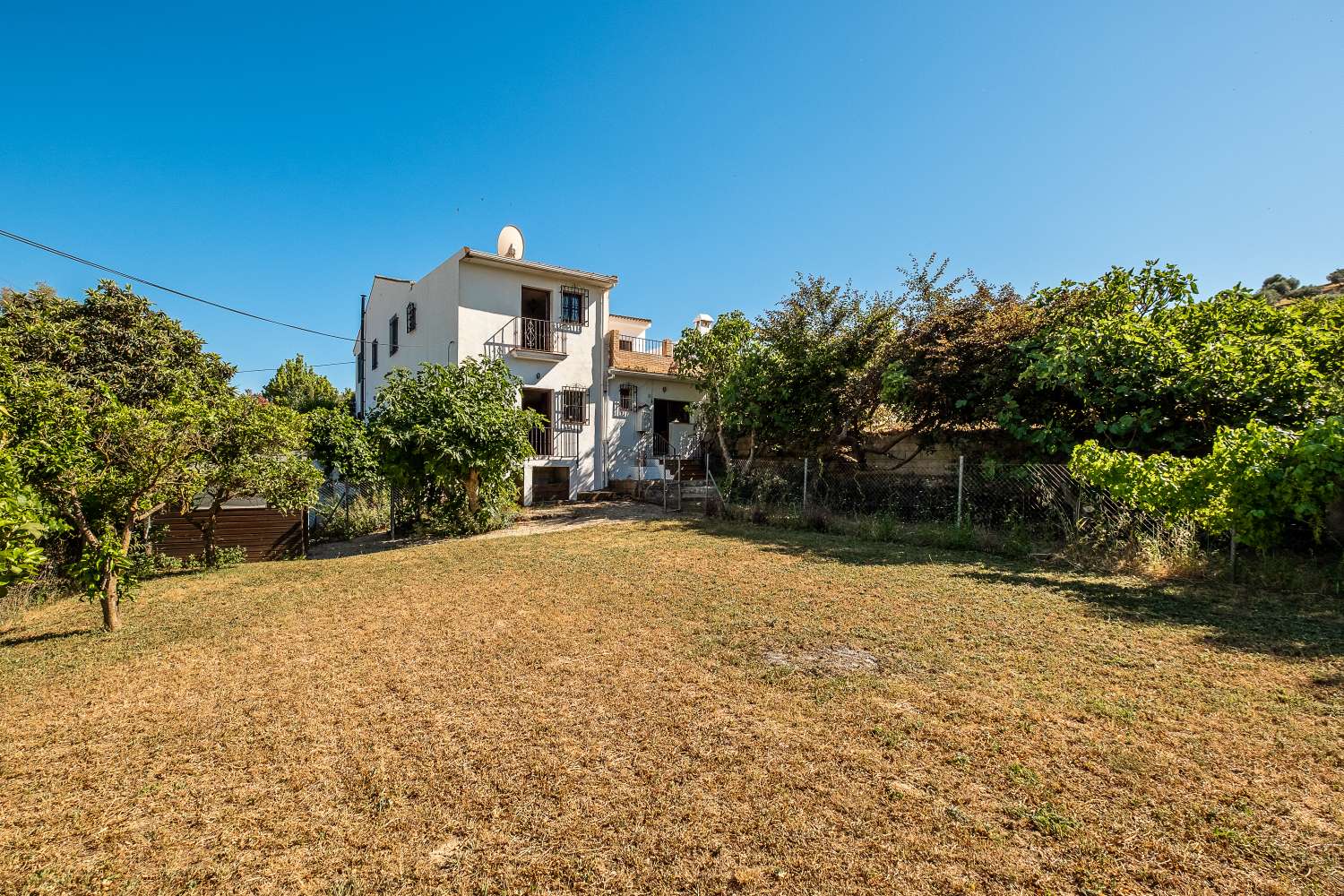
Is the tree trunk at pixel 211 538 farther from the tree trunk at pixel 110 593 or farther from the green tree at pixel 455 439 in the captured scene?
the tree trunk at pixel 110 593

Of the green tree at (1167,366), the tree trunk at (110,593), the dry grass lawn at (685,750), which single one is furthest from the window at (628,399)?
the tree trunk at (110,593)

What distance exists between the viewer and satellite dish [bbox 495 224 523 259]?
17.8m

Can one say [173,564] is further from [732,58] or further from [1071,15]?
[1071,15]

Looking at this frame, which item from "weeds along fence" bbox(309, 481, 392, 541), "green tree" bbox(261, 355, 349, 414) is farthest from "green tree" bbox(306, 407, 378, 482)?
"green tree" bbox(261, 355, 349, 414)

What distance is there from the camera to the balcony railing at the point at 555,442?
17.0 meters

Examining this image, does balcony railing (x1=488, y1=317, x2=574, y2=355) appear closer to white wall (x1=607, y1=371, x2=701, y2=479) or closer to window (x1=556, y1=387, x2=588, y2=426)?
window (x1=556, y1=387, x2=588, y2=426)

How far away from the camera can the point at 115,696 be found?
372cm

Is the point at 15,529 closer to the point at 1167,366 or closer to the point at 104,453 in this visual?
the point at 104,453

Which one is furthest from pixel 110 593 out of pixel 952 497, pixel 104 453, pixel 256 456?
pixel 952 497

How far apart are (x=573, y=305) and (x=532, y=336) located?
6.01 ft

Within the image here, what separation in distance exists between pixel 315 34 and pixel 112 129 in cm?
633

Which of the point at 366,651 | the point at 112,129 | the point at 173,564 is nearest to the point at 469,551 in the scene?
the point at 173,564

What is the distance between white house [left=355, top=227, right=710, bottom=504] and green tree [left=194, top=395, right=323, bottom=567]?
8085mm

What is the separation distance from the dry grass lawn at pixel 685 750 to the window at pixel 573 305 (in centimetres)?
1349
